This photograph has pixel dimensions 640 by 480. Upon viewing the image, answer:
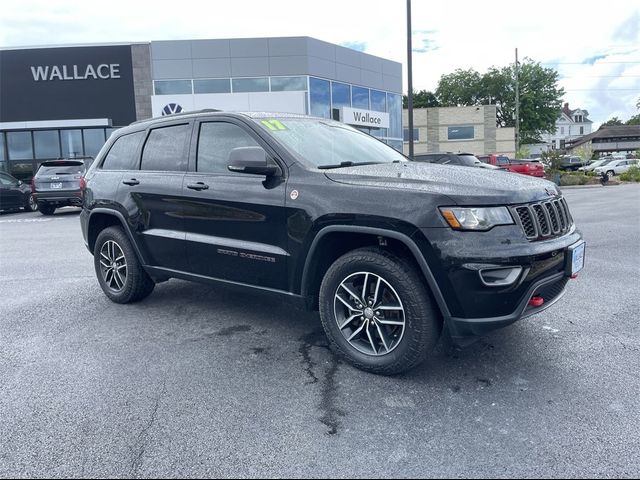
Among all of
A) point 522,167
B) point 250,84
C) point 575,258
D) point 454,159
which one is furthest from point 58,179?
point 522,167

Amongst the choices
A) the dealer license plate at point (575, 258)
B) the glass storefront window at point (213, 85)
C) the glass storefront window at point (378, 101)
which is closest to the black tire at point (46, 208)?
the glass storefront window at point (213, 85)

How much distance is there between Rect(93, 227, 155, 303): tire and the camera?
5168 millimetres

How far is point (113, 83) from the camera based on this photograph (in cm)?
2558

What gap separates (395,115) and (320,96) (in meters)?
7.90

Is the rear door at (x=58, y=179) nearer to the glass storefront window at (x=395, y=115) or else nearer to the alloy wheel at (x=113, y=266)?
the alloy wheel at (x=113, y=266)

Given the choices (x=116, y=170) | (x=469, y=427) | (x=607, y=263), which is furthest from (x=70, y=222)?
(x=469, y=427)

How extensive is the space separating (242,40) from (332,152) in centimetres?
2303

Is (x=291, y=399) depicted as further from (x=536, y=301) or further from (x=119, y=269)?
(x=119, y=269)

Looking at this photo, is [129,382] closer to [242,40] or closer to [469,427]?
[469,427]

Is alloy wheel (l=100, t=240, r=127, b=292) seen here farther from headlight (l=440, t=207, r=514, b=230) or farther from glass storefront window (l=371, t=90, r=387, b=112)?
glass storefront window (l=371, t=90, r=387, b=112)

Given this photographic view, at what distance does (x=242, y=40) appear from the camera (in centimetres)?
2523

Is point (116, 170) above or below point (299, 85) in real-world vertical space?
below

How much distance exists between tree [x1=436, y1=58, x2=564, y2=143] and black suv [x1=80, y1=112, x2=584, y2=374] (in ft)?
215

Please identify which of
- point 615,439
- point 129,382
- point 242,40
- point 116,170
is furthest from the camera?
point 242,40
